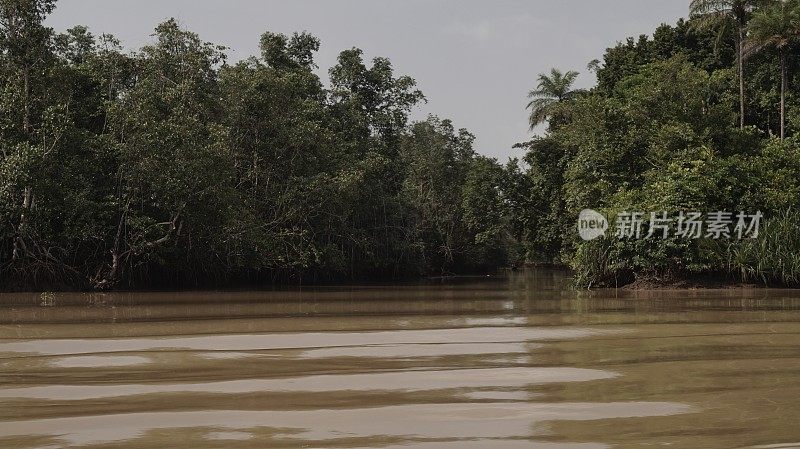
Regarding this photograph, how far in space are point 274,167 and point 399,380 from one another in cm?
2316

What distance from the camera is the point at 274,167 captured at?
1178 inches

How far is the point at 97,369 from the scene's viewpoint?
316 inches

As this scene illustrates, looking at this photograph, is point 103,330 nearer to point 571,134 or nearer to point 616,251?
point 616,251

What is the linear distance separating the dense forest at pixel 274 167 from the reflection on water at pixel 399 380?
322 inches

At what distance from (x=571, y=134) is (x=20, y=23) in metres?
17.4

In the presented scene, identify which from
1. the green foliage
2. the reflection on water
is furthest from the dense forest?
the reflection on water

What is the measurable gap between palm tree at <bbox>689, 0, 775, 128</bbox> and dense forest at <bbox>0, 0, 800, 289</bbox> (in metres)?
0.08

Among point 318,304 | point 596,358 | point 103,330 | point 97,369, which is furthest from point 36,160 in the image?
point 596,358

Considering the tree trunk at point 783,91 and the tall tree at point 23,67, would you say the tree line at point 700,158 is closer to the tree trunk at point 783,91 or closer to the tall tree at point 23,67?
the tree trunk at point 783,91

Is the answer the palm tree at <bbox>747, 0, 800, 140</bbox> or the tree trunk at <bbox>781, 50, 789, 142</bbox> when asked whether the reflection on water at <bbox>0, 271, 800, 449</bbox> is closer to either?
the tree trunk at <bbox>781, 50, 789, 142</bbox>

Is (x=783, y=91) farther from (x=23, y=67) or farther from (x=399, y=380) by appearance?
(x=399, y=380)

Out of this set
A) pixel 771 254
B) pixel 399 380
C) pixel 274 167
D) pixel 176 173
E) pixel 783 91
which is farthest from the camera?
pixel 783 91

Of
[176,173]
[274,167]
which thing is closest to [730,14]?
[274,167]

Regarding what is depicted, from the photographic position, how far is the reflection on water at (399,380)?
540 centimetres
